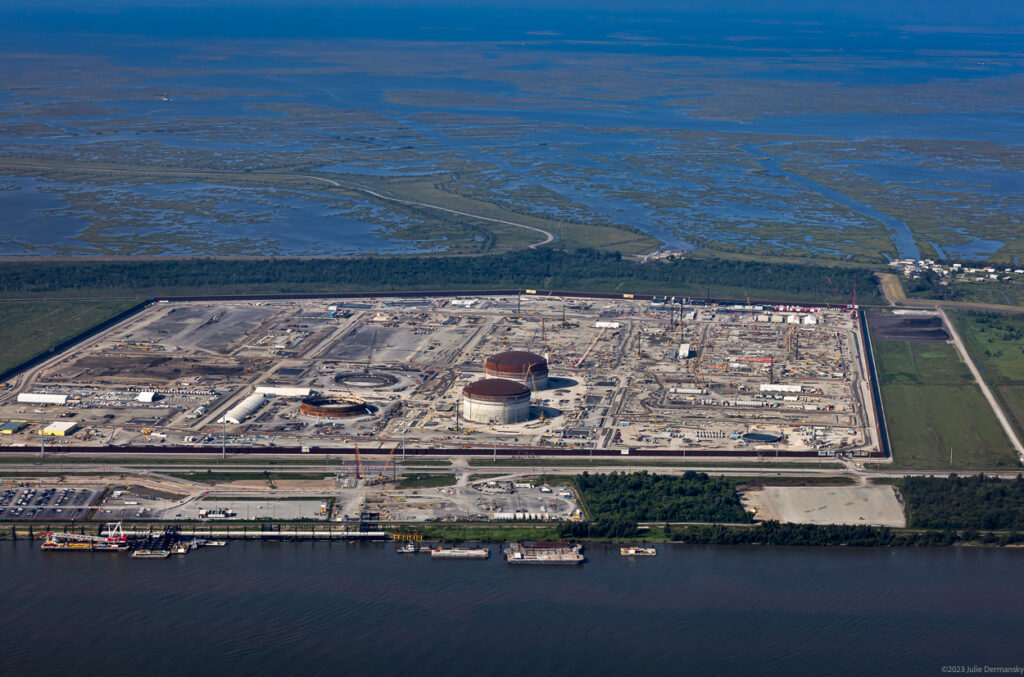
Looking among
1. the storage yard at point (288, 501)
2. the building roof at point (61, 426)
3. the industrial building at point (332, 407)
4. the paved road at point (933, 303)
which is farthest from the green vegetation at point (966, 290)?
the building roof at point (61, 426)

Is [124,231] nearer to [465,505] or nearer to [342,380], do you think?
[342,380]

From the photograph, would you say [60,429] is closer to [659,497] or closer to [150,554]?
[150,554]

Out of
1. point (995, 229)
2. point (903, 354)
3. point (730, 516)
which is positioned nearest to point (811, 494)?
point (730, 516)

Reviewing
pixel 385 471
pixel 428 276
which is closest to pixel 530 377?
pixel 385 471

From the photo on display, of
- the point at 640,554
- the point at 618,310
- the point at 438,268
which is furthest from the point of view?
the point at 438,268

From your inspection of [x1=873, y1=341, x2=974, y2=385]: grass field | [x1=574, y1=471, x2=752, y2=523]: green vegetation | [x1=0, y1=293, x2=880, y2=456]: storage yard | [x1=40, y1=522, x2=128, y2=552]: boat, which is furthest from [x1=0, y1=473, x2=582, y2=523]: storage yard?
[x1=873, y1=341, x2=974, y2=385]: grass field
